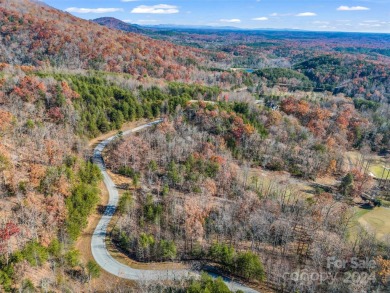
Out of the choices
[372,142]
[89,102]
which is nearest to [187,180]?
[89,102]

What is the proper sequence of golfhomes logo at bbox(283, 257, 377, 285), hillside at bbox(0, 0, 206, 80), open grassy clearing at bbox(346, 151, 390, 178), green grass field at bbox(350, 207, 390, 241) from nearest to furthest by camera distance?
golfhomes logo at bbox(283, 257, 377, 285)
green grass field at bbox(350, 207, 390, 241)
open grassy clearing at bbox(346, 151, 390, 178)
hillside at bbox(0, 0, 206, 80)

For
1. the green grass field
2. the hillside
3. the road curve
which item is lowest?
the green grass field

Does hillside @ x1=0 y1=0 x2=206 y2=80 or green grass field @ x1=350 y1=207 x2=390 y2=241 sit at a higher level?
hillside @ x1=0 y1=0 x2=206 y2=80

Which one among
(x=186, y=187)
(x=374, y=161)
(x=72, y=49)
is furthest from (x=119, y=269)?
Result: (x=72, y=49)

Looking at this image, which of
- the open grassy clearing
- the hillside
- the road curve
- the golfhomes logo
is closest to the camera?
the golfhomes logo

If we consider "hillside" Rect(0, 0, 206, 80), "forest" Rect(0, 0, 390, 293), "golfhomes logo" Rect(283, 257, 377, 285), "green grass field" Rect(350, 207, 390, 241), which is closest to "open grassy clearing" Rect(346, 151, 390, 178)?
"forest" Rect(0, 0, 390, 293)

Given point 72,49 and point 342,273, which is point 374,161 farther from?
point 72,49

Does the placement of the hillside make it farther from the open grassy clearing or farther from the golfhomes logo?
the golfhomes logo

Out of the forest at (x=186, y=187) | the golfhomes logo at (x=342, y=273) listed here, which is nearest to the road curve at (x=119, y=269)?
the forest at (x=186, y=187)

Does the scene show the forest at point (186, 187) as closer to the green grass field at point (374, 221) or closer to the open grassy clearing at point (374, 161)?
the green grass field at point (374, 221)
